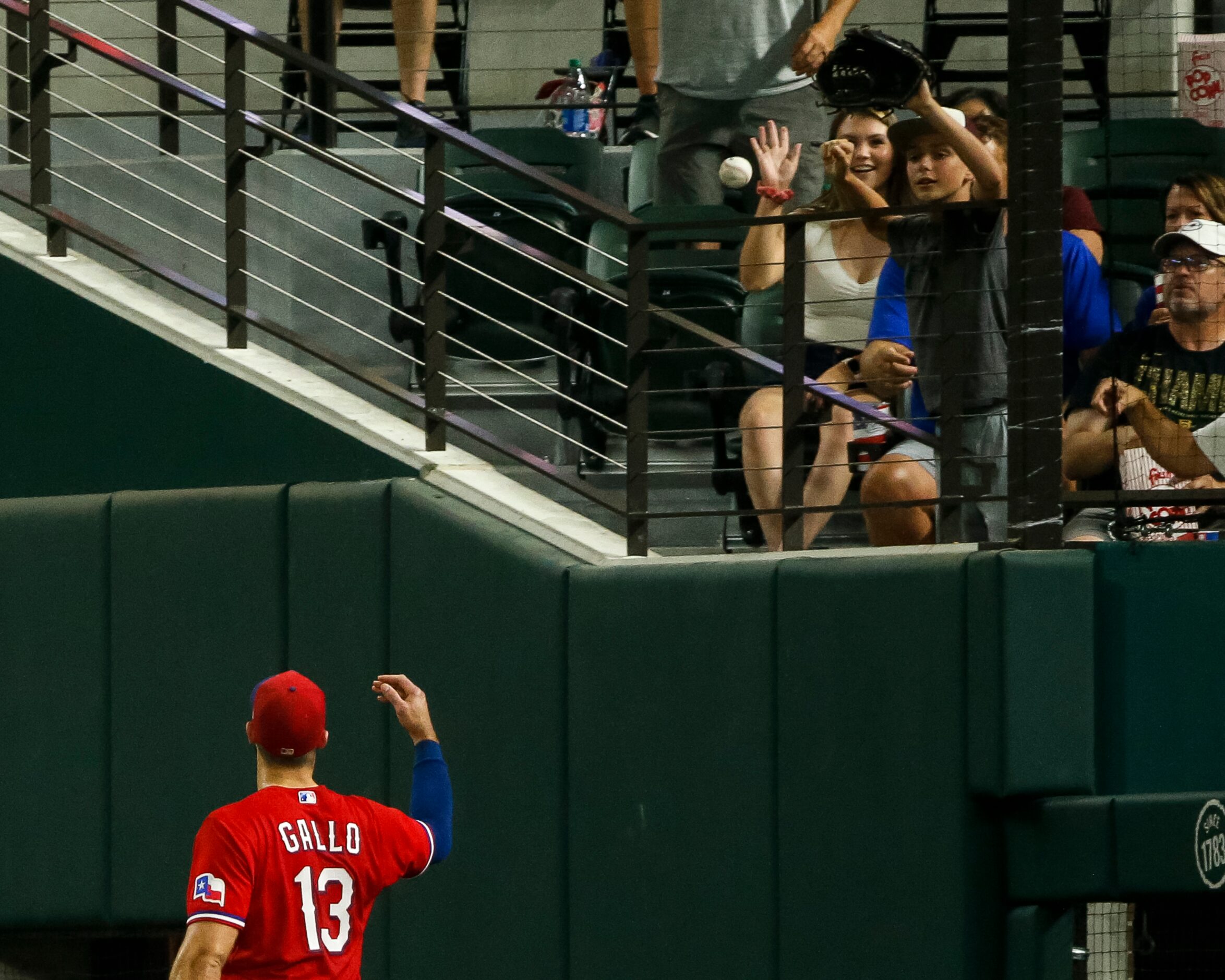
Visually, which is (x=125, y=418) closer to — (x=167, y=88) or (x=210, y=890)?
(x=167, y=88)

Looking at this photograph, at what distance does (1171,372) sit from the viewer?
5.09 meters

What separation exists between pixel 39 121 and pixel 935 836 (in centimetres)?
371

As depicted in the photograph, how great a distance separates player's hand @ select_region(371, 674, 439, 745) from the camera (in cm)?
405

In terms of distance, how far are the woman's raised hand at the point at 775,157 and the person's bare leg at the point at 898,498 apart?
4.23 feet

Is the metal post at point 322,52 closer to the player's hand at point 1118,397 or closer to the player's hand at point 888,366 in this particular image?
the player's hand at point 888,366

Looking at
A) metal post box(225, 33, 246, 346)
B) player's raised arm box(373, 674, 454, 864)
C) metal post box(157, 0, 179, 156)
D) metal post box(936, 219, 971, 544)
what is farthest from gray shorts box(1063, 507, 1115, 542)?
Result: metal post box(157, 0, 179, 156)

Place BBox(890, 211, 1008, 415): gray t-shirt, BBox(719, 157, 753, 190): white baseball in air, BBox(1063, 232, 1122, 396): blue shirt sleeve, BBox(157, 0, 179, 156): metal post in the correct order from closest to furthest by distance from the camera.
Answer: BBox(890, 211, 1008, 415): gray t-shirt < BBox(1063, 232, 1122, 396): blue shirt sleeve < BBox(719, 157, 753, 190): white baseball in air < BBox(157, 0, 179, 156): metal post

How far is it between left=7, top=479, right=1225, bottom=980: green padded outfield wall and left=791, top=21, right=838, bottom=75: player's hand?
2000 millimetres

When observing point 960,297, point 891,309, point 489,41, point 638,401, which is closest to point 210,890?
point 638,401

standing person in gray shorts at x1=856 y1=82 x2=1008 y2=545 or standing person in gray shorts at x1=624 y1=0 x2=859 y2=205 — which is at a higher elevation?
standing person in gray shorts at x1=624 y1=0 x2=859 y2=205

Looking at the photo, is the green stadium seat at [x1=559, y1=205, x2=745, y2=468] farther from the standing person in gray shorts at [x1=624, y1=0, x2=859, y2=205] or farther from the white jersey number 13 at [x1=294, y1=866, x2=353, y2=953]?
the white jersey number 13 at [x1=294, y1=866, x2=353, y2=953]

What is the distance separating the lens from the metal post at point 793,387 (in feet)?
17.1

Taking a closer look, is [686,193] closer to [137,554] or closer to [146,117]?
[137,554]

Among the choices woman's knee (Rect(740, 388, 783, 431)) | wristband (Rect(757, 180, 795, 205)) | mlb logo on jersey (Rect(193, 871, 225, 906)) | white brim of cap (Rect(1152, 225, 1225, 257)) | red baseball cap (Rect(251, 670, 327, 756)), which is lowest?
mlb logo on jersey (Rect(193, 871, 225, 906))
